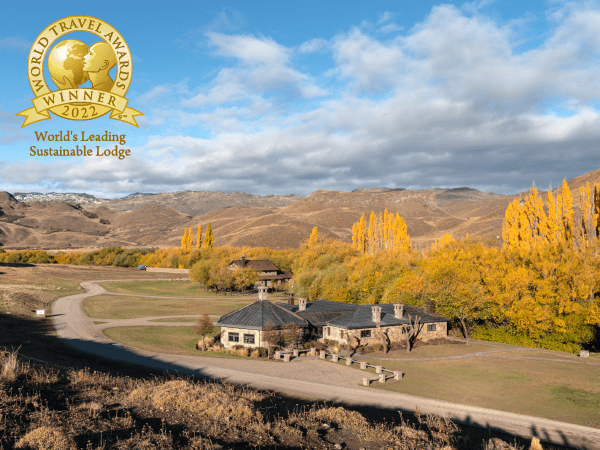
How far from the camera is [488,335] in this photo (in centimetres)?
4903

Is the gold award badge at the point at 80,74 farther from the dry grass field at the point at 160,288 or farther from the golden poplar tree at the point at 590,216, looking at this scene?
the golden poplar tree at the point at 590,216

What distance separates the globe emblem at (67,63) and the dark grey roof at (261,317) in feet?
94.0

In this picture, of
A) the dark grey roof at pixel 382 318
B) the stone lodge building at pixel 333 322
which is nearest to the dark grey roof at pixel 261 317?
the stone lodge building at pixel 333 322

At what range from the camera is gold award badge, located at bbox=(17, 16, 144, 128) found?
25.2 m

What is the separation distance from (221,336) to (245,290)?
51462mm

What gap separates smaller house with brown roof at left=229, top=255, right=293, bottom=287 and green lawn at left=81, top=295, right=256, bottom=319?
16785 mm

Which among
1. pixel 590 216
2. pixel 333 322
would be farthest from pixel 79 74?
pixel 590 216

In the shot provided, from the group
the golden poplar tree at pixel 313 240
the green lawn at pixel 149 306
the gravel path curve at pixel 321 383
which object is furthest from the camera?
the golden poplar tree at pixel 313 240

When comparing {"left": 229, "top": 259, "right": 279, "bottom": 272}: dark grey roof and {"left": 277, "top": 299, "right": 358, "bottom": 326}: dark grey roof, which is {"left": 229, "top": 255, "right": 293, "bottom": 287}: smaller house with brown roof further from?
{"left": 277, "top": 299, "right": 358, "bottom": 326}: dark grey roof

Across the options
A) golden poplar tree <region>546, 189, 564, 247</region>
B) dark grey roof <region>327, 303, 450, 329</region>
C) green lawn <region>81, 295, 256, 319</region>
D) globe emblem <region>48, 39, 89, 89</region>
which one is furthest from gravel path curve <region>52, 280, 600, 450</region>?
golden poplar tree <region>546, 189, 564, 247</region>

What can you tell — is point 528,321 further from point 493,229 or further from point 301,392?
point 493,229

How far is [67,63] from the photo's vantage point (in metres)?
25.8

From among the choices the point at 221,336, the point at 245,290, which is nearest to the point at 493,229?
the point at 245,290

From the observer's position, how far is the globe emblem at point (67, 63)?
2558 centimetres
